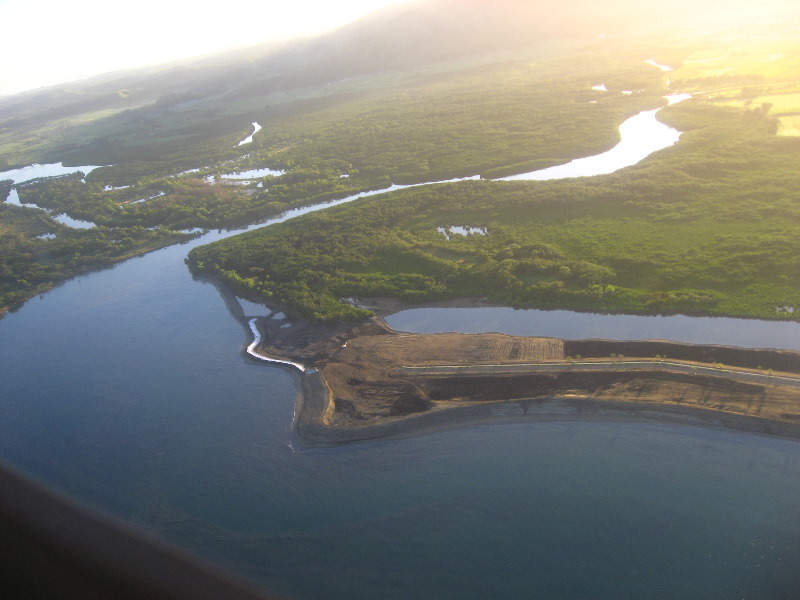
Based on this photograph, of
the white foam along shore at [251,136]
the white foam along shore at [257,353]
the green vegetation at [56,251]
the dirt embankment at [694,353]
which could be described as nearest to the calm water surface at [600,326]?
the dirt embankment at [694,353]

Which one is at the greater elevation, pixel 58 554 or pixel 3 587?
pixel 3 587

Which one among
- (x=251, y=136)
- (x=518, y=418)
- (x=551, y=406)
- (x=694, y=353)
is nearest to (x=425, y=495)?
(x=518, y=418)

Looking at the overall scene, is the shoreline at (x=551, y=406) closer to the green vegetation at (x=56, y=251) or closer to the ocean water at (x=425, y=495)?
the ocean water at (x=425, y=495)

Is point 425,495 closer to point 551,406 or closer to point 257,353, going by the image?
point 551,406

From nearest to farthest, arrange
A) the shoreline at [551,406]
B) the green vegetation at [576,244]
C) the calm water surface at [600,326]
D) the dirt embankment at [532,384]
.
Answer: the shoreline at [551,406] → the dirt embankment at [532,384] → the calm water surface at [600,326] → the green vegetation at [576,244]

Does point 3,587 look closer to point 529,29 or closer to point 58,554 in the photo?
point 58,554

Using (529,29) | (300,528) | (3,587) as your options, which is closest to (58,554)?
(3,587)

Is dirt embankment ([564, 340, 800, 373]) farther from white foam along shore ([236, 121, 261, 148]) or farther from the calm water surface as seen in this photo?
white foam along shore ([236, 121, 261, 148])
